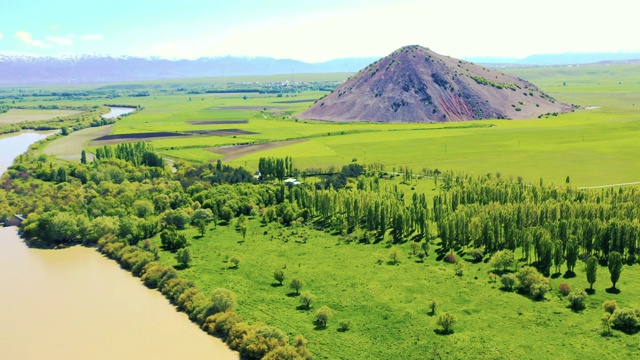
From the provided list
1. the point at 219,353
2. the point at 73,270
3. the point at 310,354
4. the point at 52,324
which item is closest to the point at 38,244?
the point at 73,270

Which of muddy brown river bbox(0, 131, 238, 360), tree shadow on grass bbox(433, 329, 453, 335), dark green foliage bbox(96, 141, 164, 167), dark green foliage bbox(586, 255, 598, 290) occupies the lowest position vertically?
muddy brown river bbox(0, 131, 238, 360)

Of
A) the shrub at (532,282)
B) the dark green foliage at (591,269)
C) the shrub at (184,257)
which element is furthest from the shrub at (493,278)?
the shrub at (184,257)

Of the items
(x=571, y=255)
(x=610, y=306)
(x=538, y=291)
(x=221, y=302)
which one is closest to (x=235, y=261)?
(x=221, y=302)

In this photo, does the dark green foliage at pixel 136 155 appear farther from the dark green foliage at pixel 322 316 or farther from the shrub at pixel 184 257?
the dark green foliage at pixel 322 316

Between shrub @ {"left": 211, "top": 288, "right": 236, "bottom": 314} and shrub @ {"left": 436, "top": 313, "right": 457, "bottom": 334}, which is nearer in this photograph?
shrub @ {"left": 436, "top": 313, "right": 457, "bottom": 334}

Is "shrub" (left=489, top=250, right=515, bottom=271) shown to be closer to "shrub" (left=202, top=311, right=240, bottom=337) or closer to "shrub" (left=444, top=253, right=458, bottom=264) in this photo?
"shrub" (left=444, top=253, right=458, bottom=264)

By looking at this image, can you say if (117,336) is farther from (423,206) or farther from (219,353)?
(423,206)

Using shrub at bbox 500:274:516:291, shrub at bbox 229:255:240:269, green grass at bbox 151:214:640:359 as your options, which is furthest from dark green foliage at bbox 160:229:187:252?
shrub at bbox 500:274:516:291
